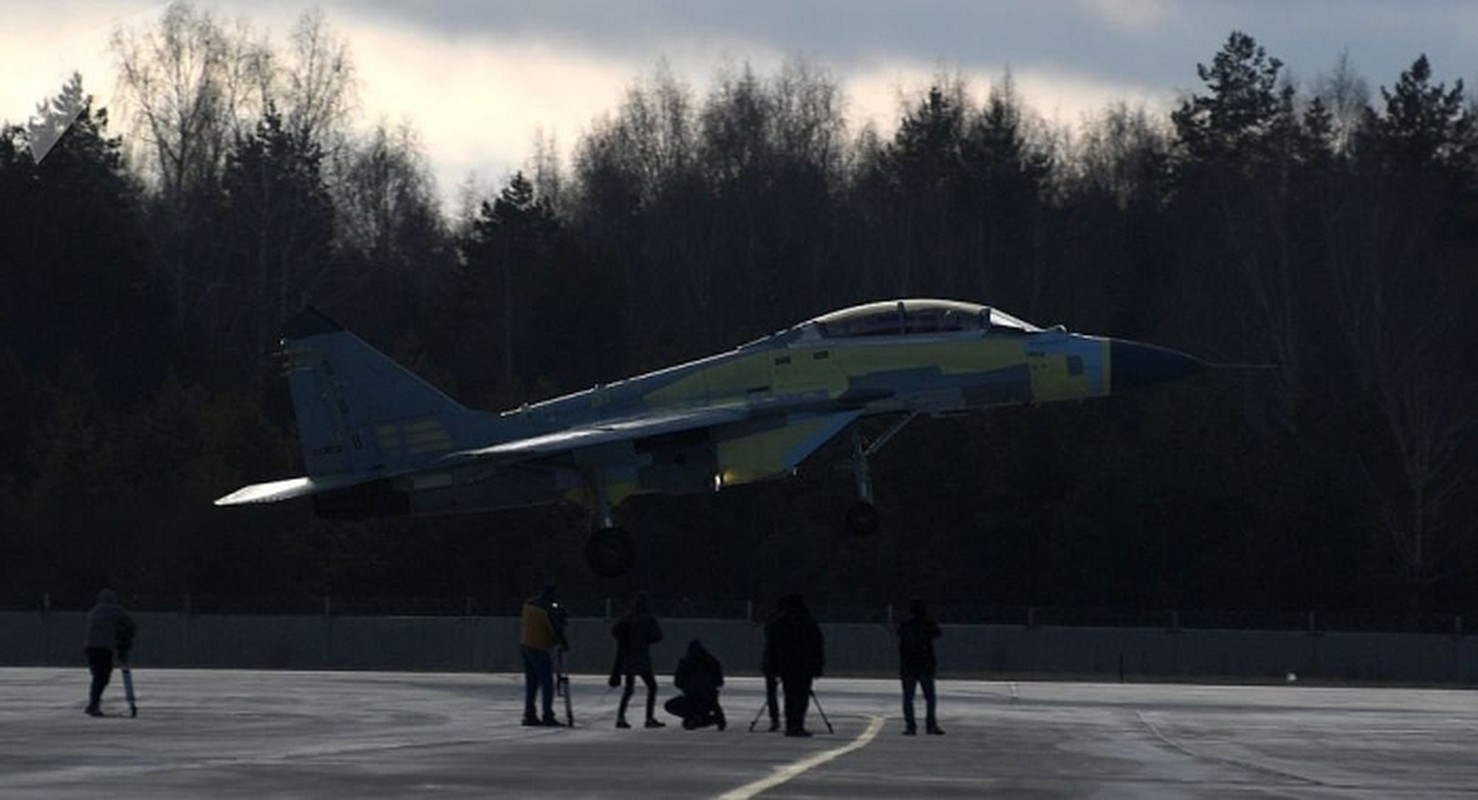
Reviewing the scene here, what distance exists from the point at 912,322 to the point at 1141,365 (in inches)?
146

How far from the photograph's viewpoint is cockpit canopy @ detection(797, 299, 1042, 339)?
40594 mm

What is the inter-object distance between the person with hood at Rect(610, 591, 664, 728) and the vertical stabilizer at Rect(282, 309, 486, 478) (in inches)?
423

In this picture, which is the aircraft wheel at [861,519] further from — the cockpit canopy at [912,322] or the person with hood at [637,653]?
the person with hood at [637,653]

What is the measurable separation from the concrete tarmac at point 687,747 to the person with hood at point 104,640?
635mm

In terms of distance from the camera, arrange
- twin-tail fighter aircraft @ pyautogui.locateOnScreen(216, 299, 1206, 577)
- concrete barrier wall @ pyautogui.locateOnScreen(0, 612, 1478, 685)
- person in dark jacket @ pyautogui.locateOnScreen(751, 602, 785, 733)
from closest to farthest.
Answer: person in dark jacket @ pyautogui.locateOnScreen(751, 602, 785, 733) < twin-tail fighter aircraft @ pyautogui.locateOnScreen(216, 299, 1206, 577) < concrete barrier wall @ pyautogui.locateOnScreen(0, 612, 1478, 685)

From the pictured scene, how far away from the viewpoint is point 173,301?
95.9 metres

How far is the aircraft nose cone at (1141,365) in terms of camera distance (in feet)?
134

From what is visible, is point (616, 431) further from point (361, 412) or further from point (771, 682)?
point (771, 682)

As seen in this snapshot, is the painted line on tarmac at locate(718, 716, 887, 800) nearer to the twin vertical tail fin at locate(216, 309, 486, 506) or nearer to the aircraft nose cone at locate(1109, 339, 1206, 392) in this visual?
the aircraft nose cone at locate(1109, 339, 1206, 392)

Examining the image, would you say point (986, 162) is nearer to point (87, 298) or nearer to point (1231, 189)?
point (1231, 189)

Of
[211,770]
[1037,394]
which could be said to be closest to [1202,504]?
[1037,394]

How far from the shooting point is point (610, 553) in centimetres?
3975

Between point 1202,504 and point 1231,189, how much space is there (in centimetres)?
3749

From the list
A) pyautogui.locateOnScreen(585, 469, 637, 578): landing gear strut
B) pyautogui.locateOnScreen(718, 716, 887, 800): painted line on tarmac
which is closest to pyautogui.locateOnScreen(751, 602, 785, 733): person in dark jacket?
pyautogui.locateOnScreen(718, 716, 887, 800): painted line on tarmac
